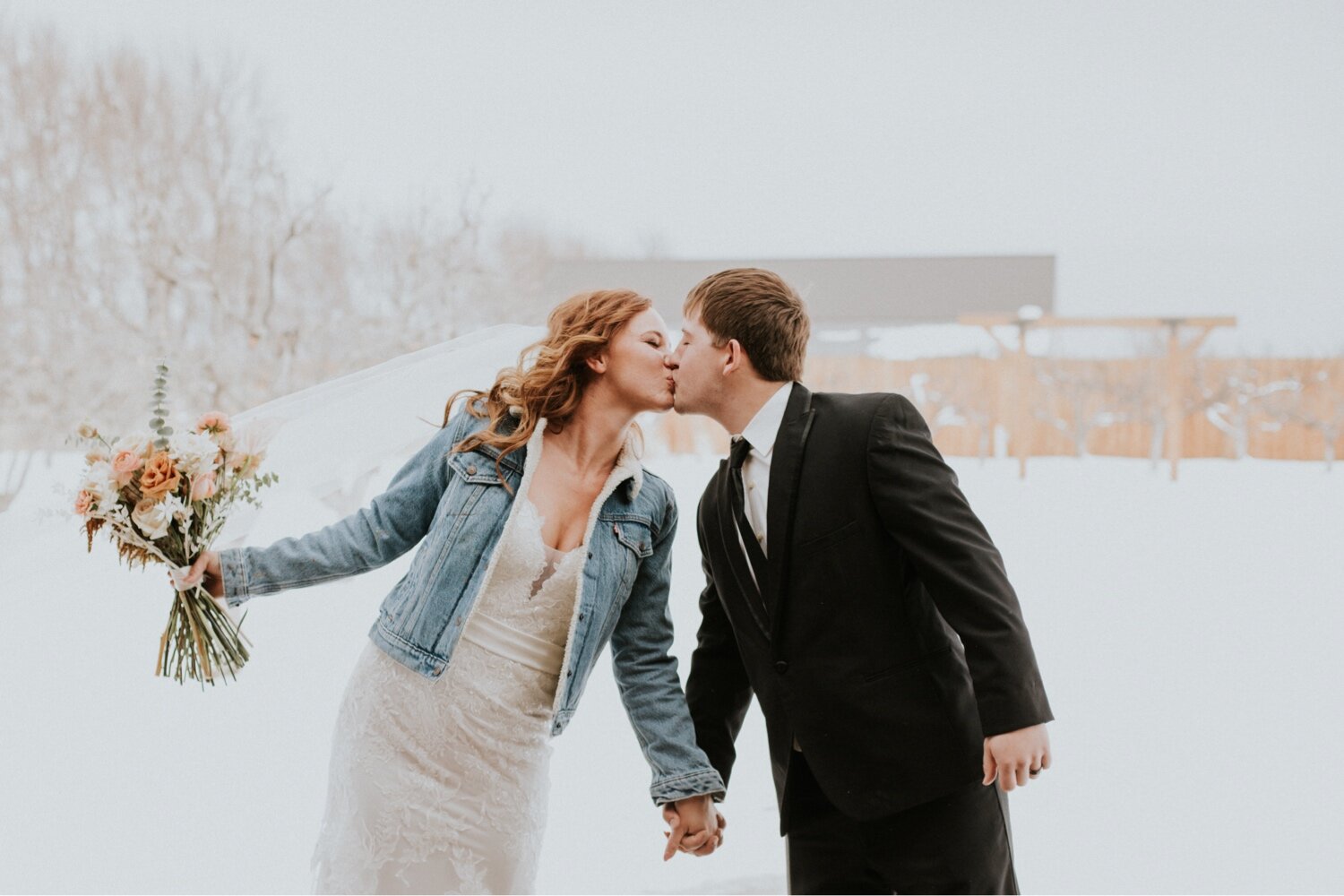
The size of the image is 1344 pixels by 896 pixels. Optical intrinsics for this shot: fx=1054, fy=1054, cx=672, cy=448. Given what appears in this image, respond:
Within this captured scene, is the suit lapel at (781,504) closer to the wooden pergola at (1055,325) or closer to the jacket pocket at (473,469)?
the jacket pocket at (473,469)

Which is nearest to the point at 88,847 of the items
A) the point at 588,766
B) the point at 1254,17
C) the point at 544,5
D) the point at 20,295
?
the point at 588,766

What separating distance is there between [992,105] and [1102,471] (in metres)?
6.53

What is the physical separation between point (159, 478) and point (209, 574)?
0.64 feet

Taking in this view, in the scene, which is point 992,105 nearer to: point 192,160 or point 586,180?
point 586,180

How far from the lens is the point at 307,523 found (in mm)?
5891

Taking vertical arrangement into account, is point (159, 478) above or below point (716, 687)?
above

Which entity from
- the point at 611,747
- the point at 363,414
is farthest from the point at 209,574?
the point at 611,747

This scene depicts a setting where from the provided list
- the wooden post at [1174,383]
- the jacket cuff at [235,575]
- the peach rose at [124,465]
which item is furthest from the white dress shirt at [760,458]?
the wooden post at [1174,383]

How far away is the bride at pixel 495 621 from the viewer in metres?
1.69

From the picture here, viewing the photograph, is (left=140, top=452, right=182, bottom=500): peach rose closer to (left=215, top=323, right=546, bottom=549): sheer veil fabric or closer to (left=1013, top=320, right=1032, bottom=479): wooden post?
(left=215, top=323, right=546, bottom=549): sheer veil fabric

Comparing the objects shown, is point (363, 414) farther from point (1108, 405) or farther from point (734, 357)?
point (1108, 405)

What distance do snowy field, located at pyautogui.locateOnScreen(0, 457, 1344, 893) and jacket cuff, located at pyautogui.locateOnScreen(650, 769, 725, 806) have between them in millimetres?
1088

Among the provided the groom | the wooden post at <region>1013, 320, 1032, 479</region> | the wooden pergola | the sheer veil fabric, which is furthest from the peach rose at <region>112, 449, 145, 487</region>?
the wooden post at <region>1013, 320, 1032, 479</region>

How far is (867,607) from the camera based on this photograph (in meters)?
1.58
